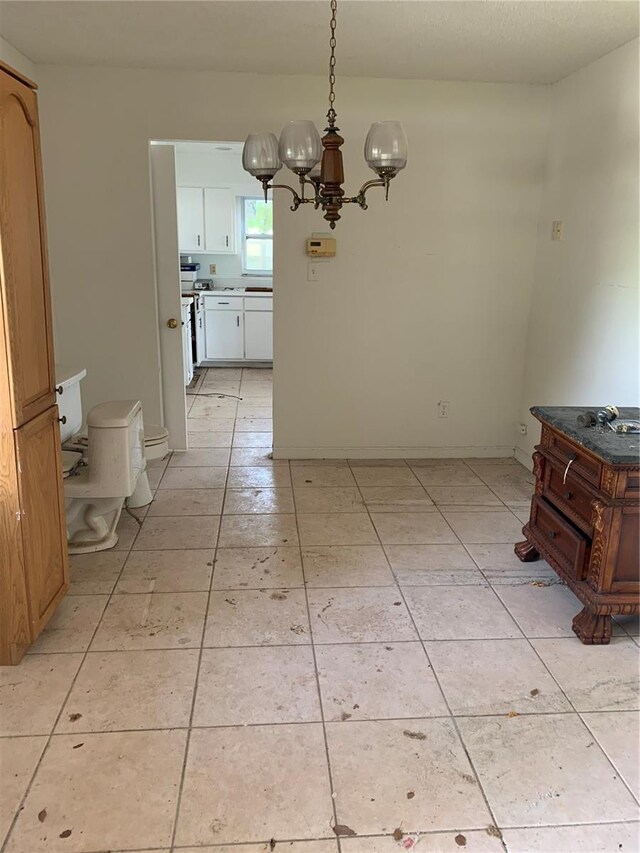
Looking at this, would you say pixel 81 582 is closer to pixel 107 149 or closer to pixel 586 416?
pixel 586 416

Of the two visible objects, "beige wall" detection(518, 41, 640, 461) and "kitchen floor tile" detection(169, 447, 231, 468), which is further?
"kitchen floor tile" detection(169, 447, 231, 468)

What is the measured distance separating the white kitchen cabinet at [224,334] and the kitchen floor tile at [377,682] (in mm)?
5302

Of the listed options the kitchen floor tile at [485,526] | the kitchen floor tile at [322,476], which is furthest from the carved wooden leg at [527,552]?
the kitchen floor tile at [322,476]

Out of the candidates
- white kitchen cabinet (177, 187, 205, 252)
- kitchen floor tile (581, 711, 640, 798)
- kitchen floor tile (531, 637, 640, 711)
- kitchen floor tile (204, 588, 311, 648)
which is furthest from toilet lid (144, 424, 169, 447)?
white kitchen cabinet (177, 187, 205, 252)

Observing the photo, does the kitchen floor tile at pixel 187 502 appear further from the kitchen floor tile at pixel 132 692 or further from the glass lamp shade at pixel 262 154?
the glass lamp shade at pixel 262 154

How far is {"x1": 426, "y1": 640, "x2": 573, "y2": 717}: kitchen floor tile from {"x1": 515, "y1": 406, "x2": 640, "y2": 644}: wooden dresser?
31 cm

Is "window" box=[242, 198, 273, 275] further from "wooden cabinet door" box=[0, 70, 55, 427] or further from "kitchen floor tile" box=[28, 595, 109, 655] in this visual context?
"kitchen floor tile" box=[28, 595, 109, 655]

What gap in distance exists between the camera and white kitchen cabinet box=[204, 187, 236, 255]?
282 inches

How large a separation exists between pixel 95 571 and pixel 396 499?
1.73 metres

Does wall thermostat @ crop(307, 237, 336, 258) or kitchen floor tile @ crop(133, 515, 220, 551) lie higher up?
wall thermostat @ crop(307, 237, 336, 258)

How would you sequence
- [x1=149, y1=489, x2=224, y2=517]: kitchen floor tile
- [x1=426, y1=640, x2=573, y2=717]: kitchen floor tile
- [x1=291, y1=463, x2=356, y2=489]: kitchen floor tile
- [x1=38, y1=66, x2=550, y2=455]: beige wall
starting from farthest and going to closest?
[x1=291, y1=463, x2=356, y2=489]: kitchen floor tile < [x1=38, y1=66, x2=550, y2=455]: beige wall < [x1=149, y1=489, x2=224, y2=517]: kitchen floor tile < [x1=426, y1=640, x2=573, y2=717]: kitchen floor tile

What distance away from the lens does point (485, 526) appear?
11.1 feet

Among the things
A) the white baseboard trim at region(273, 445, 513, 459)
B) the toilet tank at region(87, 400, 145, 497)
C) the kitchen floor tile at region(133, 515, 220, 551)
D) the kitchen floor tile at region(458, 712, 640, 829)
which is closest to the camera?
the kitchen floor tile at region(458, 712, 640, 829)

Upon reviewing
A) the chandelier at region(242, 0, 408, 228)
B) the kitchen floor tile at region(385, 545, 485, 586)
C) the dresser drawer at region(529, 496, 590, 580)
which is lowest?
the kitchen floor tile at region(385, 545, 485, 586)
